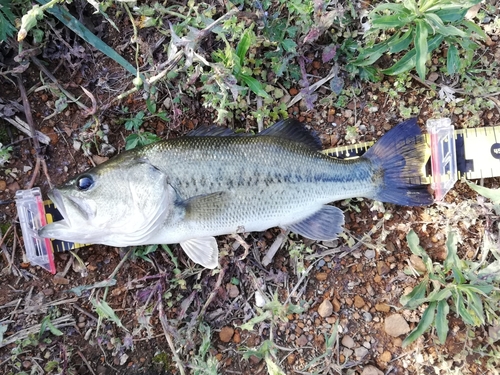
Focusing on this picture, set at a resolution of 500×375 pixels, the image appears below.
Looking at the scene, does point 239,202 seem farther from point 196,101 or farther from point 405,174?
point 405,174

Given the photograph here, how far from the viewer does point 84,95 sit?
3432mm

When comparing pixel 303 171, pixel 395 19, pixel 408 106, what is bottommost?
pixel 303 171

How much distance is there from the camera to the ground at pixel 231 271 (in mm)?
3291

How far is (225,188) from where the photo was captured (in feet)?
9.77

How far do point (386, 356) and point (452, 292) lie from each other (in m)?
0.71

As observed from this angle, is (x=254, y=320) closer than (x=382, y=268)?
Yes

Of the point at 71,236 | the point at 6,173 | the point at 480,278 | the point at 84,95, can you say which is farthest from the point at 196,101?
the point at 480,278

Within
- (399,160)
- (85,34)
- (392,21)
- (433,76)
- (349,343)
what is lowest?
(349,343)

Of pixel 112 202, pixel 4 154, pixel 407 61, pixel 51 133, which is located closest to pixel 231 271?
pixel 112 202

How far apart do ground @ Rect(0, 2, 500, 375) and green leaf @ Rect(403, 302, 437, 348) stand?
0.18 metres

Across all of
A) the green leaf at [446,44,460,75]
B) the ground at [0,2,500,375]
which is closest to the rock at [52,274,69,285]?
the ground at [0,2,500,375]

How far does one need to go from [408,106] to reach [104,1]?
252 cm

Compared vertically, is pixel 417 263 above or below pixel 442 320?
above

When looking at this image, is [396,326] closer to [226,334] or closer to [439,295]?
[439,295]
